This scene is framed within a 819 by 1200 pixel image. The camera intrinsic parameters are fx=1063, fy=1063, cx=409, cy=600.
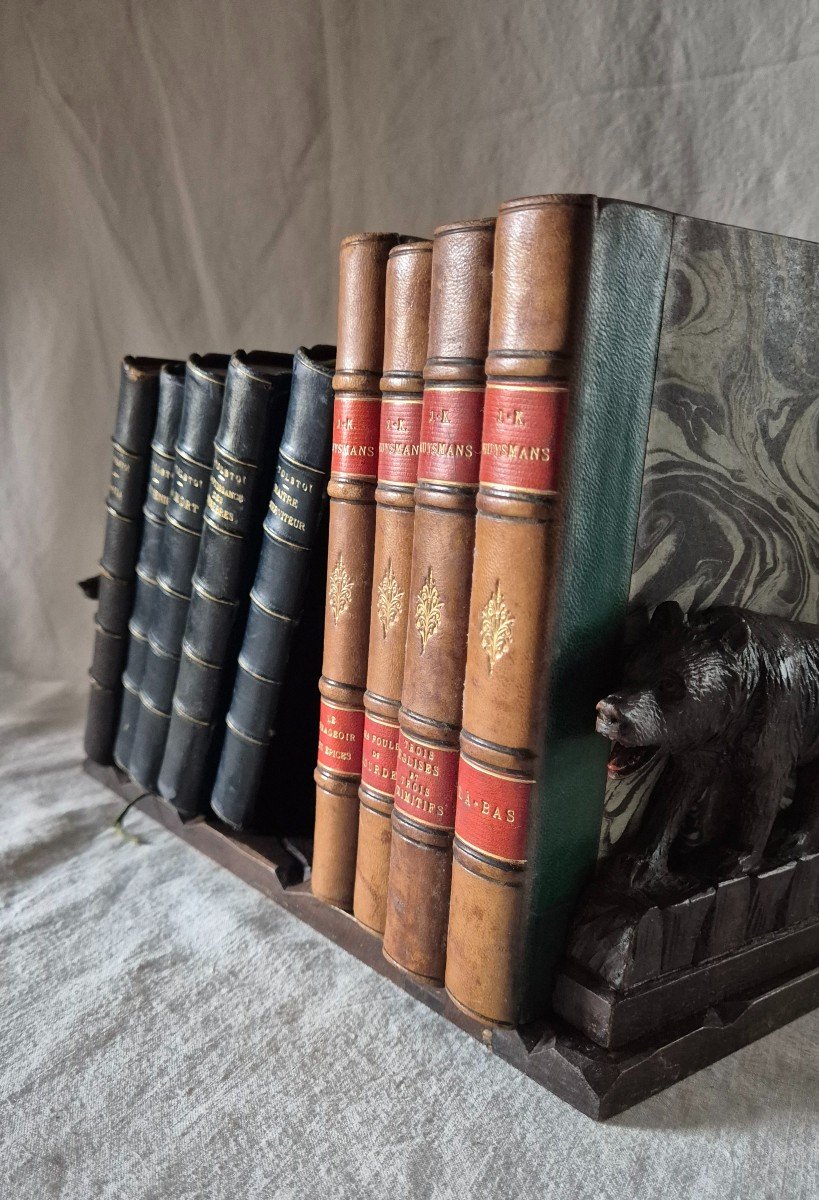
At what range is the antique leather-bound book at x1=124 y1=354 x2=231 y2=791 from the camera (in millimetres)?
1008

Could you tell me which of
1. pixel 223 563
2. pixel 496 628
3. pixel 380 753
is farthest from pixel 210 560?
pixel 496 628

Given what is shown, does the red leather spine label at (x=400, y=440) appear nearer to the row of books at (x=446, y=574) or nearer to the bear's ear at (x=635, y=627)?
the row of books at (x=446, y=574)

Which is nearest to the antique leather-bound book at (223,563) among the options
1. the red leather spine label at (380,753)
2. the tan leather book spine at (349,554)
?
the tan leather book spine at (349,554)

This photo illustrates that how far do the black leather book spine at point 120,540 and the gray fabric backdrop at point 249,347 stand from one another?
96mm

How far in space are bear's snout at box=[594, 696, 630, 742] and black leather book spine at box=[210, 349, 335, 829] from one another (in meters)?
0.35

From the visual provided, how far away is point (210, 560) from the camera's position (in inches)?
39.1

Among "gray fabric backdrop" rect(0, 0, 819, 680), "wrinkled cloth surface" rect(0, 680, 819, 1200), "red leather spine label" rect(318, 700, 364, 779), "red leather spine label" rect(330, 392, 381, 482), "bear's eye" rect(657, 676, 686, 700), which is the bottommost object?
"wrinkled cloth surface" rect(0, 680, 819, 1200)

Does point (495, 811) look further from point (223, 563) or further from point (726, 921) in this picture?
point (223, 563)

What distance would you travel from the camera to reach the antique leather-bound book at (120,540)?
1.12 meters

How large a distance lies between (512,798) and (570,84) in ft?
2.65

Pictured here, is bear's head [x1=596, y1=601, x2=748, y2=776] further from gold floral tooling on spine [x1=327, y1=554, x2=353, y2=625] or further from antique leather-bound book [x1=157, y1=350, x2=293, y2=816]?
antique leather-bound book [x1=157, y1=350, x2=293, y2=816]

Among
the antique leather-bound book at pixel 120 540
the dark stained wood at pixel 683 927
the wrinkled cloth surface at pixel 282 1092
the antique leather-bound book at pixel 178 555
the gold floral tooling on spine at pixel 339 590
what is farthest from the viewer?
the antique leather-bound book at pixel 120 540

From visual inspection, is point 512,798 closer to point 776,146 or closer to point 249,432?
point 249,432

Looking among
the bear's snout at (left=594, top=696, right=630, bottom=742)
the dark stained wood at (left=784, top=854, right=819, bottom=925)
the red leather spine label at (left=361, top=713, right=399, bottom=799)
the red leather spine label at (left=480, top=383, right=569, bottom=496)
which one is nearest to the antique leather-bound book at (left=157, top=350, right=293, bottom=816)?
the red leather spine label at (left=361, top=713, right=399, bottom=799)
